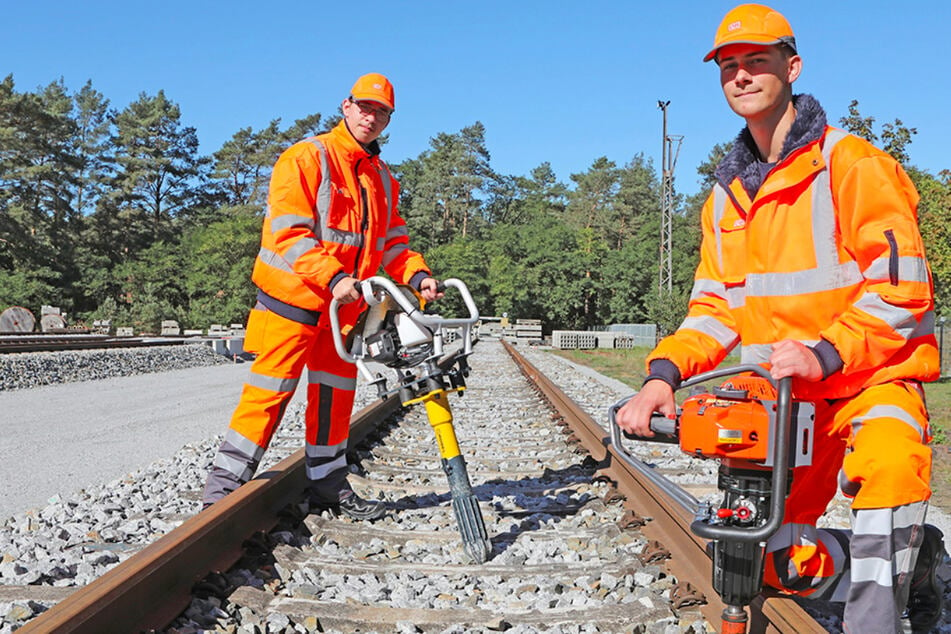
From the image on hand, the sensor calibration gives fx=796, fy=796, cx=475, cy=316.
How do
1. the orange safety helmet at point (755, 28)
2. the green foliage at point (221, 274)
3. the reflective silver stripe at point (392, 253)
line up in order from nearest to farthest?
the orange safety helmet at point (755, 28), the reflective silver stripe at point (392, 253), the green foliage at point (221, 274)

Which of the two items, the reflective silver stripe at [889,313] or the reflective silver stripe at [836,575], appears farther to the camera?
the reflective silver stripe at [836,575]

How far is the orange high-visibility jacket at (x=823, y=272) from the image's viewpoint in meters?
1.91

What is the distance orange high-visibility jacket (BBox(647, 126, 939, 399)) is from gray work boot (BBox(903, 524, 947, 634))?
23.6 inches

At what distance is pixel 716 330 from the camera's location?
2.50 meters

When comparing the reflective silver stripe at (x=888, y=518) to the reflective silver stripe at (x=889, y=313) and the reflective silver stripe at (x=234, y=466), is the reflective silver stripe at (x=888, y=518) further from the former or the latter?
the reflective silver stripe at (x=234, y=466)

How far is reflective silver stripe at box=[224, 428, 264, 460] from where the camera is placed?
361 centimetres

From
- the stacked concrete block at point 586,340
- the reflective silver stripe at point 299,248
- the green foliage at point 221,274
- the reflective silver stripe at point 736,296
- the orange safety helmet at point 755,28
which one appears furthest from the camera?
the green foliage at point 221,274

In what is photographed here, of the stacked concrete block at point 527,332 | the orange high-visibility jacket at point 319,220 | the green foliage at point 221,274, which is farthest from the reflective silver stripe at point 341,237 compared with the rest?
the green foliage at point 221,274

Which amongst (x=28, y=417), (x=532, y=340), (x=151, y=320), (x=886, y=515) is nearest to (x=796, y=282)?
(x=886, y=515)

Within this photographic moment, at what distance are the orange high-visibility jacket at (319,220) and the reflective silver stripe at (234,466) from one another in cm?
76

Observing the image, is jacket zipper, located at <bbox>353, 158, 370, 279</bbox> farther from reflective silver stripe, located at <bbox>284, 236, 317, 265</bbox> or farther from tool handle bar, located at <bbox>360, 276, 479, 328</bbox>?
tool handle bar, located at <bbox>360, 276, 479, 328</bbox>

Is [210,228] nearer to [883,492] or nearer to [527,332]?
[527,332]

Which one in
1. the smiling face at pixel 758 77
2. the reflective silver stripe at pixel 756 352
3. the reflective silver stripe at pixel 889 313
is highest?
the smiling face at pixel 758 77

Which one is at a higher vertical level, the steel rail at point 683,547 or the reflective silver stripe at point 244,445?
the reflective silver stripe at point 244,445
